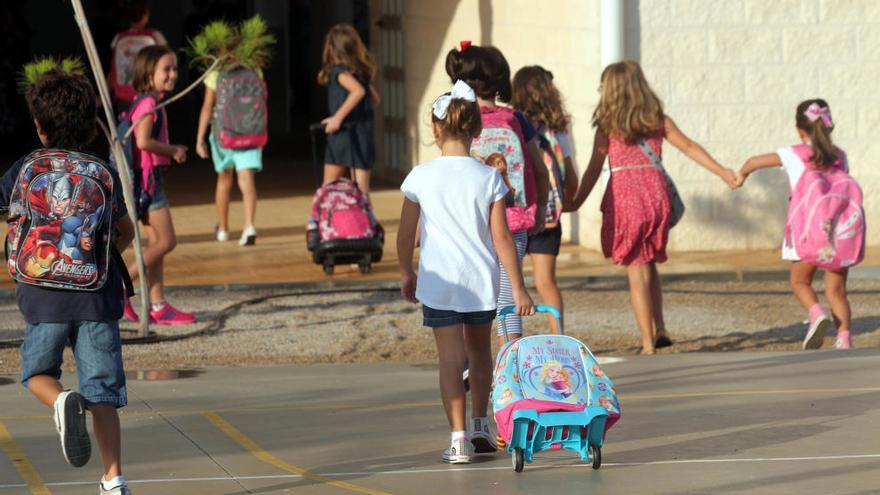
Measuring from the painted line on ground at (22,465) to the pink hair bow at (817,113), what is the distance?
4.91 m

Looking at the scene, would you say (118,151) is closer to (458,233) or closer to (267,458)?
(267,458)

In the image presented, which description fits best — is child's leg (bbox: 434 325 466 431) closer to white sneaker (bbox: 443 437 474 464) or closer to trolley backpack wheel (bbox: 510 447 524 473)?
white sneaker (bbox: 443 437 474 464)

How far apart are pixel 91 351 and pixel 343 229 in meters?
6.50

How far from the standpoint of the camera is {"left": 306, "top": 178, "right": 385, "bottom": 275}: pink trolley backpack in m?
12.6

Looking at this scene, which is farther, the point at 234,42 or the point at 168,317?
the point at 168,317

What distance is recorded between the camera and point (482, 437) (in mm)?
7035

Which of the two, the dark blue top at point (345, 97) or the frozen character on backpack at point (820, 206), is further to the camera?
the dark blue top at point (345, 97)

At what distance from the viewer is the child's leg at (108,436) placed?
6.07m

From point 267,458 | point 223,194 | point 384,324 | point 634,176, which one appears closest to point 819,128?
point 634,176

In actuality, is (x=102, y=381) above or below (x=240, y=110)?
below

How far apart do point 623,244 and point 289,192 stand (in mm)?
8724

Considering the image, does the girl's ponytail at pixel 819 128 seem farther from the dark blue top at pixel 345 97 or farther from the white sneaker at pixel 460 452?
the dark blue top at pixel 345 97

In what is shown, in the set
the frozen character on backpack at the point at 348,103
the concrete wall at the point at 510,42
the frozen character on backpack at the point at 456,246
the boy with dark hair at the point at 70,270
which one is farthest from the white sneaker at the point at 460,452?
the frozen character on backpack at the point at 348,103

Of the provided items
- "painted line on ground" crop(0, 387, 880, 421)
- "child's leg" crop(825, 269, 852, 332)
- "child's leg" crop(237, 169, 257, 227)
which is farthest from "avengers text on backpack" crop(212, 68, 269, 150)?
"painted line on ground" crop(0, 387, 880, 421)
